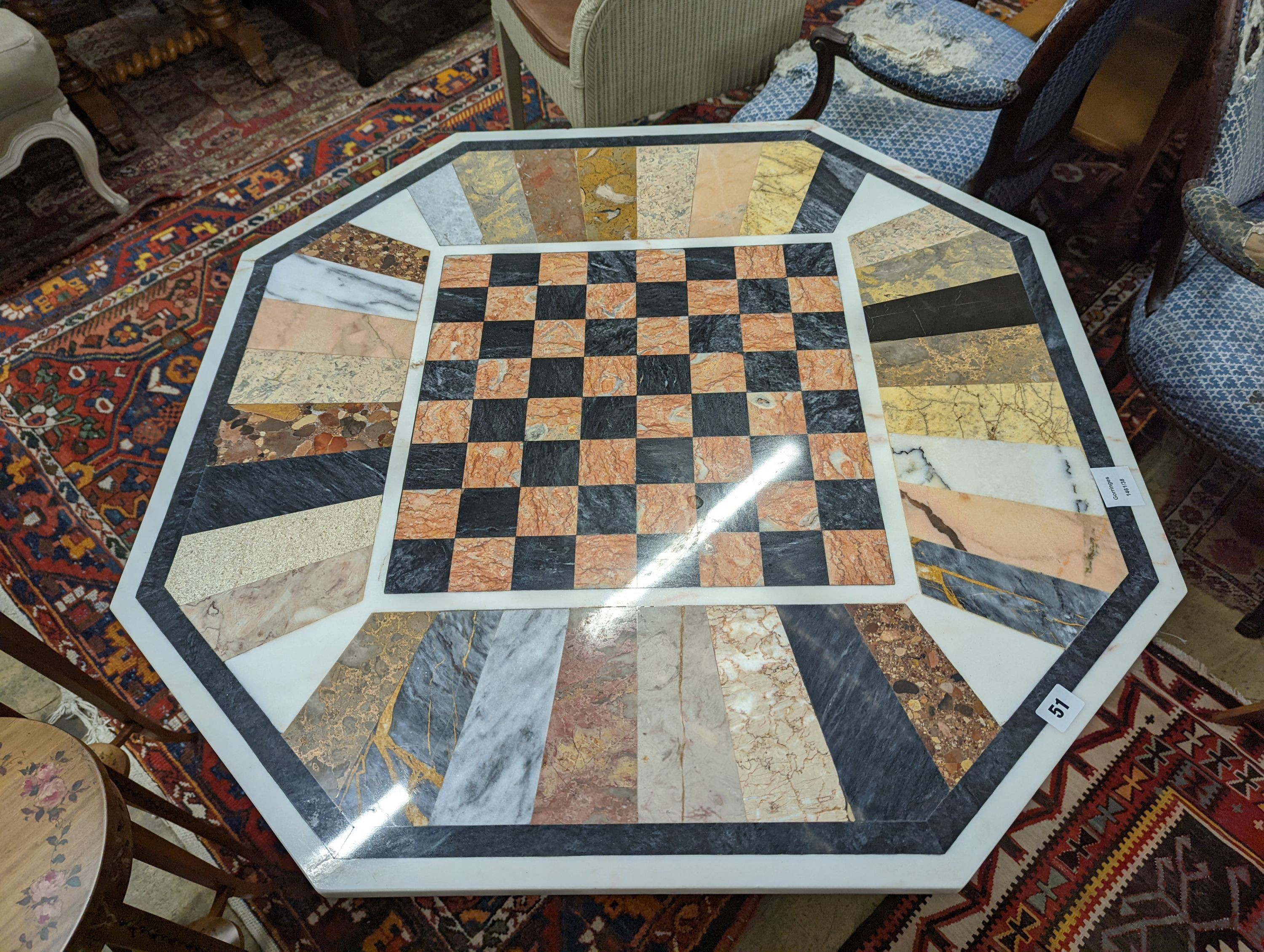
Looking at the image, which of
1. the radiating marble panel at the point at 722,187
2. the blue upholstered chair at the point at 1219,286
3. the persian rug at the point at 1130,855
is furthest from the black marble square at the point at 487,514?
the blue upholstered chair at the point at 1219,286

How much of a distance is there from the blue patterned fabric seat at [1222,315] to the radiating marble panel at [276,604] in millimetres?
1641

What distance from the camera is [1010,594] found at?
1212 millimetres

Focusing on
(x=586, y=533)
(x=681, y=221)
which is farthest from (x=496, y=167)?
(x=586, y=533)

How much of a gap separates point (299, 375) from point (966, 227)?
1383 millimetres

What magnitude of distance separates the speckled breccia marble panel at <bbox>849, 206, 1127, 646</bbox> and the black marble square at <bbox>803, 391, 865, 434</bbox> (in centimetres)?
5

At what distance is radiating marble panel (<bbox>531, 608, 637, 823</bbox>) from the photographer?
107cm

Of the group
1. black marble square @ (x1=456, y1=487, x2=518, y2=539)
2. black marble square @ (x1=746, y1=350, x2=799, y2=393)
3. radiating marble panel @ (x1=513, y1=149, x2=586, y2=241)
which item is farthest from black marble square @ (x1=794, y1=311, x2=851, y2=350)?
black marble square @ (x1=456, y1=487, x2=518, y2=539)

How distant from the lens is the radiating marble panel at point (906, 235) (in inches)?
63.5

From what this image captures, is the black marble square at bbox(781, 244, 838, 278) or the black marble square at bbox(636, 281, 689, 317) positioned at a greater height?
the black marble square at bbox(781, 244, 838, 278)

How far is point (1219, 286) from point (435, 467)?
66.4 inches

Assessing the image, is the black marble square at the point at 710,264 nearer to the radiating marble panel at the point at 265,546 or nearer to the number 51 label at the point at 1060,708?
the radiating marble panel at the point at 265,546

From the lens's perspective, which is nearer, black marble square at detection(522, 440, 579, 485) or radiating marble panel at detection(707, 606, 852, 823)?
radiating marble panel at detection(707, 606, 852, 823)

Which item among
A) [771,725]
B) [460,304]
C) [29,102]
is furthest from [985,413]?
[29,102]

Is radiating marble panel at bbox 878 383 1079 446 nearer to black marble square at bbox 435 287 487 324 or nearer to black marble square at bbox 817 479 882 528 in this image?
black marble square at bbox 817 479 882 528
